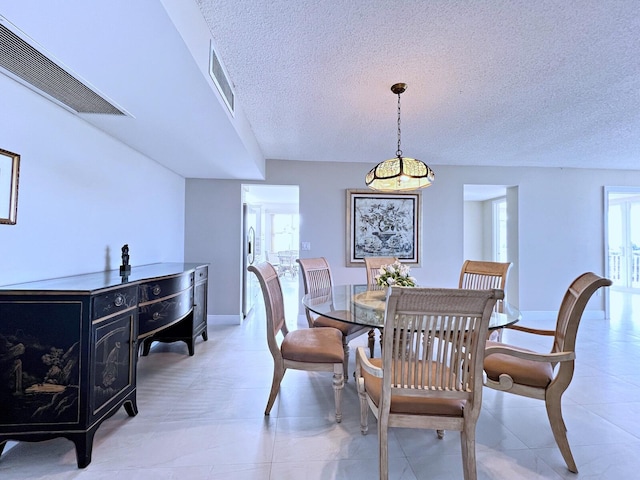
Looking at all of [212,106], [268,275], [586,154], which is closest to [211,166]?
[212,106]

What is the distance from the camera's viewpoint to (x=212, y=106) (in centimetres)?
196

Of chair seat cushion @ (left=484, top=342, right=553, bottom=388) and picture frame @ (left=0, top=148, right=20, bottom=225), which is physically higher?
picture frame @ (left=0, top=148, right=20, bottom=225)

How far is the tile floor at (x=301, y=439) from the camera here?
154cm

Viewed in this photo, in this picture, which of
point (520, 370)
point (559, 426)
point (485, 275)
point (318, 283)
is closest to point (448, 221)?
point (485, 275)

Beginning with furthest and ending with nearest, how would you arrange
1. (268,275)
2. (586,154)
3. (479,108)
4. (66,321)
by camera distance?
(586,154) < (479,108) < (268,275) < (66,321)

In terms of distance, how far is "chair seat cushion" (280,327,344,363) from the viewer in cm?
194

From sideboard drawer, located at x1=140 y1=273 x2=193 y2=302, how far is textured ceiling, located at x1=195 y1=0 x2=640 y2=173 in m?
1.67

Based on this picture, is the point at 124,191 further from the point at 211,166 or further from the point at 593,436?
the point at 593,436

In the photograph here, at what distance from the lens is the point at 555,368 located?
67.4 inches

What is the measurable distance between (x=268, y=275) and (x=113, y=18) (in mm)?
1649

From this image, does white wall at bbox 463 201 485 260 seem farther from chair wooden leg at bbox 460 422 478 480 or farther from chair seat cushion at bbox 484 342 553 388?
chair wooden leg at bbox 460 422 478 480

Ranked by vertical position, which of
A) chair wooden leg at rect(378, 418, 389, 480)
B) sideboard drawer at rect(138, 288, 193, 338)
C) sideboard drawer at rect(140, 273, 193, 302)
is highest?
sideboard drawer at rect(140, 273, 193, 302)

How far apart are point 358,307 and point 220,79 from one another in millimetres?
1809

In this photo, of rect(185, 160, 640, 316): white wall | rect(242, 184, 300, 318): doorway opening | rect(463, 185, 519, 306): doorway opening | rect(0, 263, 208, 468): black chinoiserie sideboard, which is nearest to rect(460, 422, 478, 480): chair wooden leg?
rect(0, 263, 208, 468): black chinoiserie sideboard
